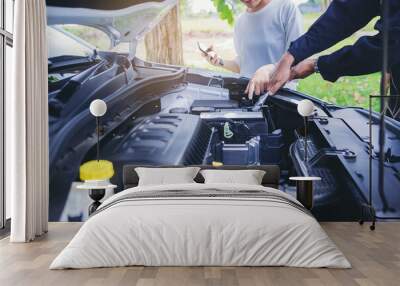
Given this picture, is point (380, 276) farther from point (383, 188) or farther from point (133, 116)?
point (133, 116)

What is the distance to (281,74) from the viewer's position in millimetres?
7582

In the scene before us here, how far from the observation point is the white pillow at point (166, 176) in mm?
6684

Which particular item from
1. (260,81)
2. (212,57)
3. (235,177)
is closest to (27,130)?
(235,177)

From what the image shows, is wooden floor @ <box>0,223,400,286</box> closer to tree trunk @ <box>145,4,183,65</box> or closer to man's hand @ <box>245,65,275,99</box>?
man's hand @ <box>245,65,275,99</box>

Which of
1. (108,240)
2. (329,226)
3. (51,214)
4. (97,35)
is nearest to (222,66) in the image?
(97,35)

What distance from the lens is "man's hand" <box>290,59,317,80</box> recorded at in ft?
24.9

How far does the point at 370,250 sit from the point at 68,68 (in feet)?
15.2

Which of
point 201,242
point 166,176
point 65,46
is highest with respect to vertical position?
point 65,46

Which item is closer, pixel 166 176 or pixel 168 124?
pixel 166 176

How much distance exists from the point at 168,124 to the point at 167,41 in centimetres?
116

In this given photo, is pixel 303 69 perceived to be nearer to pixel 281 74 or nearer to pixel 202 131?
pixel 281 74

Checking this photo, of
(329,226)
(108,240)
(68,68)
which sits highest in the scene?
(68,68)

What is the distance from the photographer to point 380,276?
4.06 m

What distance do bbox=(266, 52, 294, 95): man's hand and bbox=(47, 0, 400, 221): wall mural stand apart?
4.7 inches
